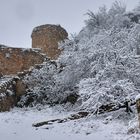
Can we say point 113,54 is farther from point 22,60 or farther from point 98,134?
point 22,60

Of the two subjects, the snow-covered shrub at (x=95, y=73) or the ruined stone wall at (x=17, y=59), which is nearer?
the snow-covered shrub at (x=95, y=73)

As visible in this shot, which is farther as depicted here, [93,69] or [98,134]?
[93,69]

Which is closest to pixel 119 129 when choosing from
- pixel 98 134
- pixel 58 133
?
pixel 98 134

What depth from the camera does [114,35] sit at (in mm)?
14797

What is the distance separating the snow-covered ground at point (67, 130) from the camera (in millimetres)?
10781

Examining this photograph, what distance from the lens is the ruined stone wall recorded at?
19.9m

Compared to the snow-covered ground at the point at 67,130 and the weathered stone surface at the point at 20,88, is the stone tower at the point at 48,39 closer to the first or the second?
the weathered stone surface at the point at 20,88

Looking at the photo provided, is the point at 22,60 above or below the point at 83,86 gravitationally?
above

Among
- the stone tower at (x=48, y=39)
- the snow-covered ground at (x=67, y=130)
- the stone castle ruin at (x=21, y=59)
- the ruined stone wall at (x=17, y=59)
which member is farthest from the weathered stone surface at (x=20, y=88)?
the stone tower at (x=48, y=39)

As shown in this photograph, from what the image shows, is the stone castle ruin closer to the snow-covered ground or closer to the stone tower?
the stone tower

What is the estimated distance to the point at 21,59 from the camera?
66.4 ft

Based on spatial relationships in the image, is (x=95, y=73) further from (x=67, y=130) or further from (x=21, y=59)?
(x=21, y=59)

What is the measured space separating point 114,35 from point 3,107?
18.9 feet

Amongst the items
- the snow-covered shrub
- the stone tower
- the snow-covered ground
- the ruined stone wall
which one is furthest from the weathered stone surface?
the stone tower
